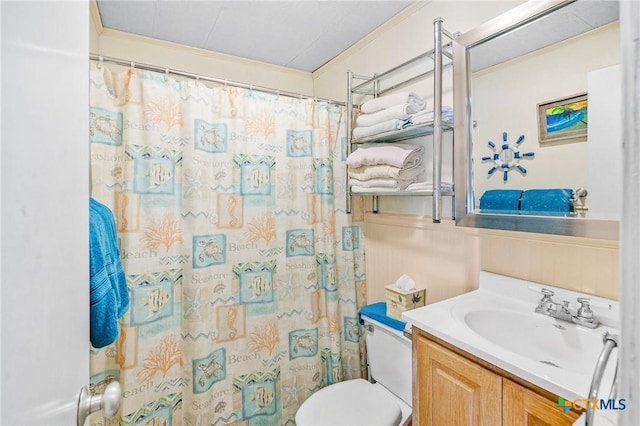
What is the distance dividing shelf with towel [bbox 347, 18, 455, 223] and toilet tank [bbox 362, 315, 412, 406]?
2.16 ft

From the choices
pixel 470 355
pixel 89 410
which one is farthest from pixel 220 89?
pixel 470 355

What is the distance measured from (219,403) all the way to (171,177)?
1.18 m

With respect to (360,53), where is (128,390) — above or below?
below

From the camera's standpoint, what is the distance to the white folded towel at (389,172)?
59.6 inches

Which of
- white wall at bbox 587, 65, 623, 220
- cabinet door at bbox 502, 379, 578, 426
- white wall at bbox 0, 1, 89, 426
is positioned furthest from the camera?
white wall at bbox 587, 65, 623, 220

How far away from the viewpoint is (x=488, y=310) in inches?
46.1

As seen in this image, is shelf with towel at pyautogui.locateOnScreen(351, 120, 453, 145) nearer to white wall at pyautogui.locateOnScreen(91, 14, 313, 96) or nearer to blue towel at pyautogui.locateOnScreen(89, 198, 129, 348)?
white wall at pyautogui.locateOnScreen(91, 14, 313, 96)

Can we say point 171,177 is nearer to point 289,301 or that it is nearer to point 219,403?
point 289,301

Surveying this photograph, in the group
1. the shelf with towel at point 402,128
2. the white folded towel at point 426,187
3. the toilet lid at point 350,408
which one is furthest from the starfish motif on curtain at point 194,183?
the toilet lid at point 350,408

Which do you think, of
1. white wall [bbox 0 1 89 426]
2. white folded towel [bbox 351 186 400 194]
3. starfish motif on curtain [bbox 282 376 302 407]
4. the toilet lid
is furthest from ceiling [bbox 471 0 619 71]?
starfish motif on curtain [bbox 282 376 302 407]

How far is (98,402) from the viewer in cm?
54

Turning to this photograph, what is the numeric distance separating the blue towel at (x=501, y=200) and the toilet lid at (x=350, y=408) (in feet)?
3.31

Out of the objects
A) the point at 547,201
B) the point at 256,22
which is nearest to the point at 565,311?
the point at 547,201

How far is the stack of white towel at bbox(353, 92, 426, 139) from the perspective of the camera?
1.46 m
